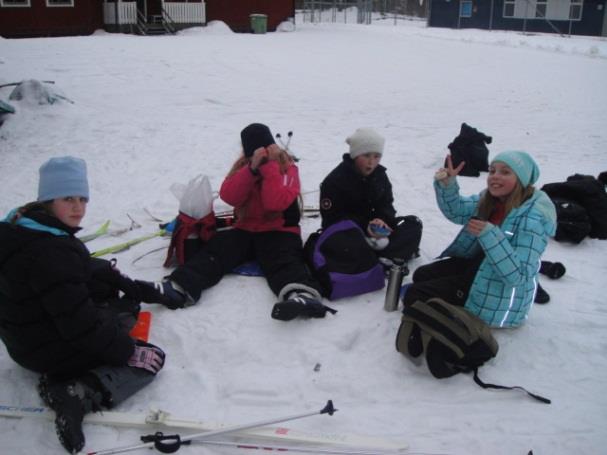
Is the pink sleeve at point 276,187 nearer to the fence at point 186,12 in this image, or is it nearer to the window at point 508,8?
the fence at point 186,12

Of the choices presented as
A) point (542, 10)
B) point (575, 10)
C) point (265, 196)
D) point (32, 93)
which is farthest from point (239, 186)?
point (542, 10)

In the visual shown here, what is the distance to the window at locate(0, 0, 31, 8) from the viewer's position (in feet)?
67.8

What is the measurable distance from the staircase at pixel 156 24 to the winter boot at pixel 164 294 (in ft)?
69.1

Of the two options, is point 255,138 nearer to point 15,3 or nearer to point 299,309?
Result: point 299,309

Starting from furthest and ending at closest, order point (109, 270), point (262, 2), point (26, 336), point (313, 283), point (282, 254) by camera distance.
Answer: point (262, 2) < point (282, 254) < point (313, 283) < point (109, 270) < point (26, 336)

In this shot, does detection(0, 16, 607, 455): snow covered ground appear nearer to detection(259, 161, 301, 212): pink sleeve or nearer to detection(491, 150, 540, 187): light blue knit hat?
detection(259, 161, 301, 212): pink sleeve

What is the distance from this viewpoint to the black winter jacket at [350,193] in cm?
448

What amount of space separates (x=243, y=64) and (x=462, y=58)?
7.74 metres

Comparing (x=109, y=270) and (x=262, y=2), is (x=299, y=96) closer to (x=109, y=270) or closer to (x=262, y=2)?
(x=109, y=270)

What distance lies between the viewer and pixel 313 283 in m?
4.00

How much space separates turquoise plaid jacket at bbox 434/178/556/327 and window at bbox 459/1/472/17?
32724mm

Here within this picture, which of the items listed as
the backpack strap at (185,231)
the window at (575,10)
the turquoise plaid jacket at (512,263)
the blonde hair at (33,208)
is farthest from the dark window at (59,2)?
the window at (575,10)

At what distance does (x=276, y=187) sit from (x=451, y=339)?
180 centimetres

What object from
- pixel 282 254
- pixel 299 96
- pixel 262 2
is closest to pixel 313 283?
pixel 282 254
